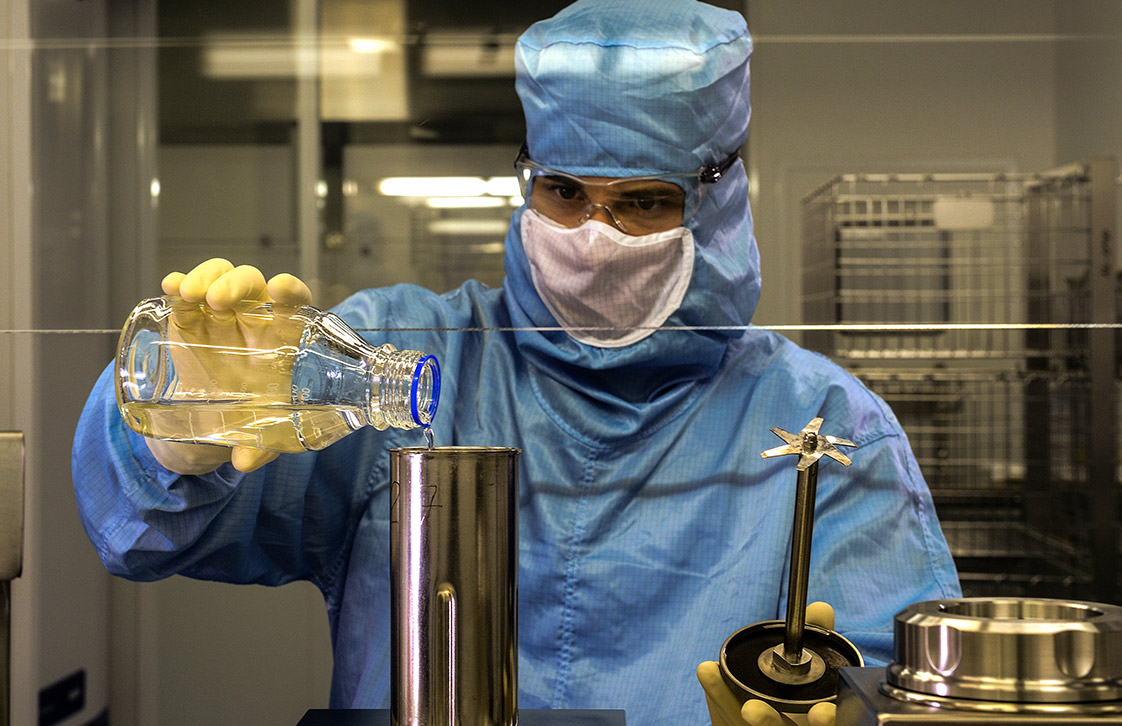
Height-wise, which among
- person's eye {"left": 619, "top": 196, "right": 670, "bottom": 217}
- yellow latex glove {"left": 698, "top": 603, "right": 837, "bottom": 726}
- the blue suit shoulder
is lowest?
yellow latex glove {"left": 698, "top": 603, "right": 837, "bottom": 726}

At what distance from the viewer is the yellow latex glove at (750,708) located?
0.62 m

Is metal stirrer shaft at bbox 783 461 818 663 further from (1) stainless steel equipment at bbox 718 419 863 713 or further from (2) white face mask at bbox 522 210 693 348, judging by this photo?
(2) white face mask at bbox 522 210 693 348

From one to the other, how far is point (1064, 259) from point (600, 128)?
42cm

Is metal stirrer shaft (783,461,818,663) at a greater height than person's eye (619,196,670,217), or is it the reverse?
person's eye (619,196,670,217)

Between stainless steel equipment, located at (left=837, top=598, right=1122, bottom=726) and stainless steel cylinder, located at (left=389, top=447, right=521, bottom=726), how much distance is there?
0.73 feet

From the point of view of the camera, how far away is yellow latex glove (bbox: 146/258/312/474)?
0.64 meters

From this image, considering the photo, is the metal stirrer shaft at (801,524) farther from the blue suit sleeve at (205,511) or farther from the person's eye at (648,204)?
the blue suit sleeve at (205,511)

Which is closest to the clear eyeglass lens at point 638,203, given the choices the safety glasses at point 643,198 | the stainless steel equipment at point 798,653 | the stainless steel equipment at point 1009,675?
the safety glasses at point 643,198

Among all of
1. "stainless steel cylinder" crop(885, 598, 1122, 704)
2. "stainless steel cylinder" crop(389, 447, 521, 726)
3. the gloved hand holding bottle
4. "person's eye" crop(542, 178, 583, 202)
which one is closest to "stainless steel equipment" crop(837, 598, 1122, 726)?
"stainless steel cylinder" crop(885, 598, 1122, 704)

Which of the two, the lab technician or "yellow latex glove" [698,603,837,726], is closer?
"yellow latex glove" [698,603,837,726]

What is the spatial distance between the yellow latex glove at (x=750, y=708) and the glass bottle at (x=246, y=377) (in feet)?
0.83

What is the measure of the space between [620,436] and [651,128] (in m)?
0.26

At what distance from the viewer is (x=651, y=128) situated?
820mm

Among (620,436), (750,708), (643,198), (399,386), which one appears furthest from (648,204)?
(750,708)
